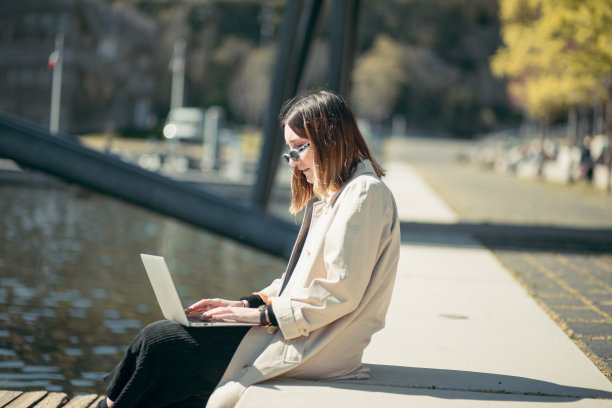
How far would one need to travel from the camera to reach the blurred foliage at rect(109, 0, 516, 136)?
69688mm

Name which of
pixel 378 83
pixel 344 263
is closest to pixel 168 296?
pixel 344 263

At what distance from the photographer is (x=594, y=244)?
10883mm

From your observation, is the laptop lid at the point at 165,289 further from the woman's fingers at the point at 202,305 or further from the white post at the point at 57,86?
the white post at the point at 57,86

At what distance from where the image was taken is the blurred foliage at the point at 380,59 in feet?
229

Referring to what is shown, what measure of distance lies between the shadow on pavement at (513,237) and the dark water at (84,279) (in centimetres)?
211

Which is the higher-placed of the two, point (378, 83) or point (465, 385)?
point (378, 83)

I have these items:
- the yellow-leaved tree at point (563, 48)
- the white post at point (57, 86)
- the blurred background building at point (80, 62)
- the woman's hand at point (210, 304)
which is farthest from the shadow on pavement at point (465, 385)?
the white post at point (57, 86)

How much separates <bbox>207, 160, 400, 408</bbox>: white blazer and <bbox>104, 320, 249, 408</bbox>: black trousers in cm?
6

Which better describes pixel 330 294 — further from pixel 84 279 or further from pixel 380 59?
pixel 380 59

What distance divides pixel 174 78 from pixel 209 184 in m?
40.7

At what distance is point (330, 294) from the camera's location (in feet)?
10.4

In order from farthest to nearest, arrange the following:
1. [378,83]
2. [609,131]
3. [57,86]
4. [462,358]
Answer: [378,83] → [57,86] → [609,131] → [462,358]

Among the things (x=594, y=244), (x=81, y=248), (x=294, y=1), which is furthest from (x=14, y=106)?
(x=594, y=244)

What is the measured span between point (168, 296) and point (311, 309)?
58 cm
